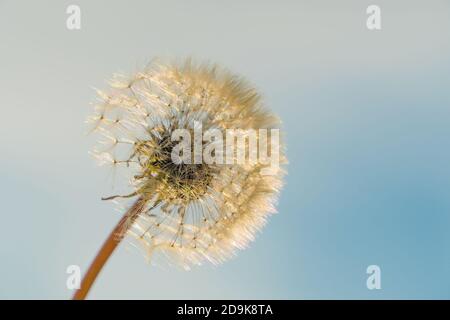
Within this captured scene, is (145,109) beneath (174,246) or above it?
above

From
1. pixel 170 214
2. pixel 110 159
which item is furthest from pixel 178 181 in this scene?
pixel 110 159

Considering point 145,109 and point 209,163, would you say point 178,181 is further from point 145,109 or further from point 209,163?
point 145,109

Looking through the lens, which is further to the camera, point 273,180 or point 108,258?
point 273,180

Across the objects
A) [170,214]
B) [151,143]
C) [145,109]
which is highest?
[145,109]

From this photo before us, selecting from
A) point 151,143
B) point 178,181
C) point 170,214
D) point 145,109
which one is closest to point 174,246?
point 170,214

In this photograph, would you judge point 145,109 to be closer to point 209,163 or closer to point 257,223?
point 209,163

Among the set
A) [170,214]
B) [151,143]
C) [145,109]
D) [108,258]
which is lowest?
[108,258]
